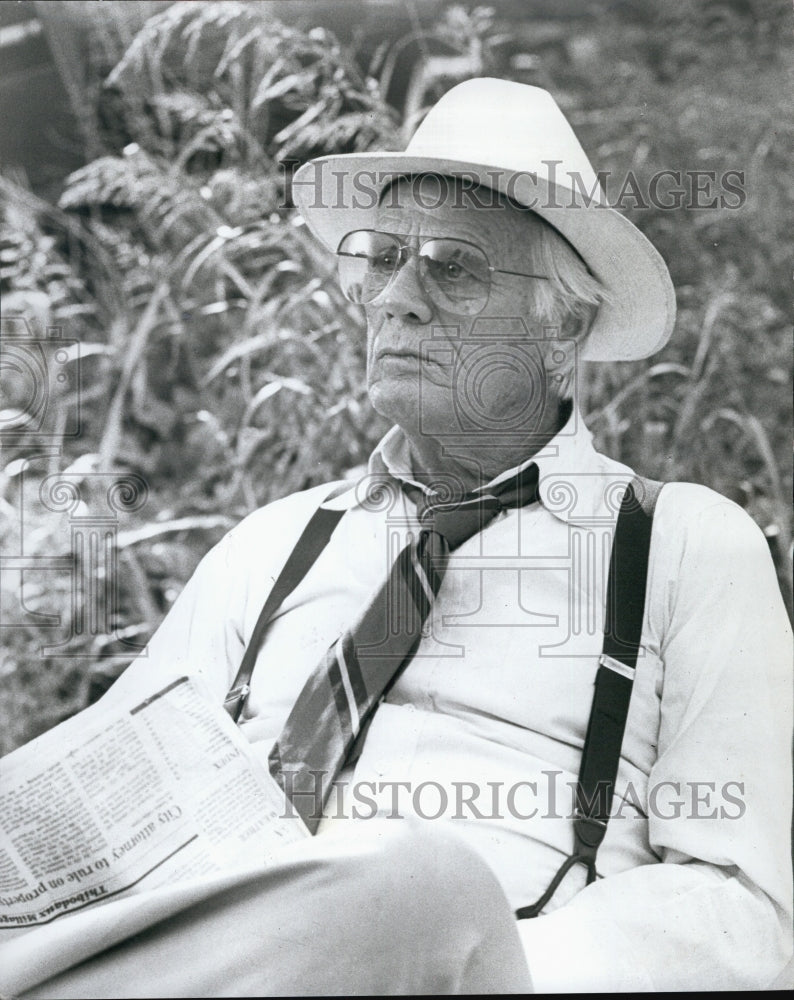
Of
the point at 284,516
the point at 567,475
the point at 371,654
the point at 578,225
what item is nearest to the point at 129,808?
the point at 371,654

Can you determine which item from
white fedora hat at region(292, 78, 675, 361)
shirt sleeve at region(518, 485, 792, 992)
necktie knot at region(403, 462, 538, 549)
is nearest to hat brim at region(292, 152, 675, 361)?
white fedora hat at region(292, 78, 675, 361)

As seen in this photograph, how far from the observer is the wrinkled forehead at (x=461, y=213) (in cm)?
227

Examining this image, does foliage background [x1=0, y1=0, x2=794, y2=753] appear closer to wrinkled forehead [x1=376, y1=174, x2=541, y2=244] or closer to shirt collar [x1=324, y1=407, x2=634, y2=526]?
shirt collar [x1=324, y1=407, x2=634, y2=526]

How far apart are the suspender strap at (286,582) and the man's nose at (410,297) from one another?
0.41 metres

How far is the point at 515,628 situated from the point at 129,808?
0.77 m

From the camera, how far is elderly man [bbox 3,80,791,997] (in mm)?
Result: 2152

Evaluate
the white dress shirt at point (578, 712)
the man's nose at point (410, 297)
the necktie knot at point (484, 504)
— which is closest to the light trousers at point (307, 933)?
the white dress shirt at point (578, 712)

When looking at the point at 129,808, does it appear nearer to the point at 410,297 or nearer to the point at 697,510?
the point at 410,297

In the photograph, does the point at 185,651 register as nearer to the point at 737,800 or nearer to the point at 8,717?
the point at 8,717

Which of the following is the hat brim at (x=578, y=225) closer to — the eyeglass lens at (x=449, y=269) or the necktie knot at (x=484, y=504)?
the eyeglass lens at (x=449, y=269)

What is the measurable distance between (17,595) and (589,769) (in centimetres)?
121

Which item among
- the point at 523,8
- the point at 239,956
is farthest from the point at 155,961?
the point at 523,8

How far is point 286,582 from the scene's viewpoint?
92.8 inches

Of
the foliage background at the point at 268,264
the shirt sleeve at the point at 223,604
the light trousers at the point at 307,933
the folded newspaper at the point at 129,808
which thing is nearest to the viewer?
the light trousers at the point at 307,933
